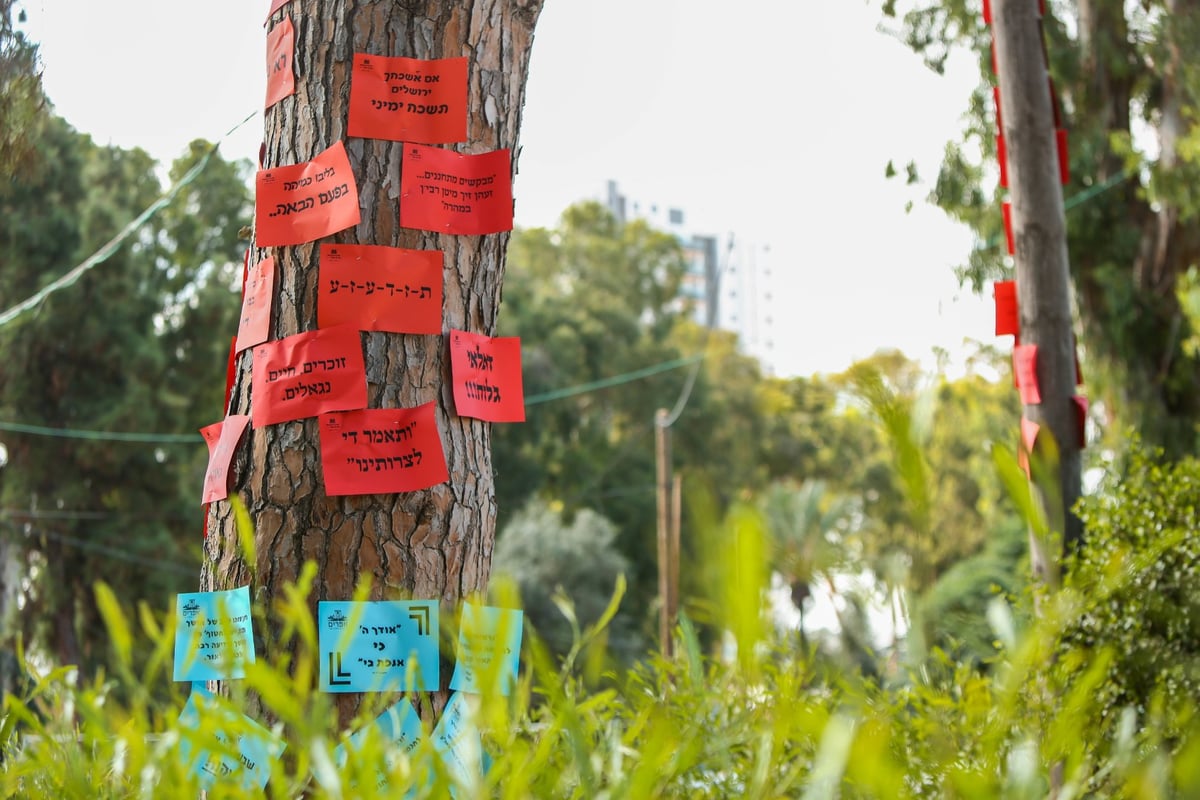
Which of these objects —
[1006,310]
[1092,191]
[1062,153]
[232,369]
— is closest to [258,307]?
[232,369]

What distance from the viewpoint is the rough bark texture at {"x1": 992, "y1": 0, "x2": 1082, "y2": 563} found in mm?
4586

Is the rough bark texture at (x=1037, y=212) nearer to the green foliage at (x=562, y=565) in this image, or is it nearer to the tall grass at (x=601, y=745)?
the tall grass at (x=601, y=745)

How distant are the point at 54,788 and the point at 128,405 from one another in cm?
1661

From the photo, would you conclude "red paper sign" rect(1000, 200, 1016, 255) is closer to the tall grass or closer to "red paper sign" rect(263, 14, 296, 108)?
"red paper sign" rect(263, 14, 296, 108)

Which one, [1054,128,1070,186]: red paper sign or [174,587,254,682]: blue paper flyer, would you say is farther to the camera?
[1054,128,1070,186]: red paper sign

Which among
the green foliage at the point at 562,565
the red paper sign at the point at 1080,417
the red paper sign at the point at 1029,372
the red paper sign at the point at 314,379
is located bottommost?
the green foliage at the point at 562,565

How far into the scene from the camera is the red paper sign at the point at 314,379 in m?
1.97

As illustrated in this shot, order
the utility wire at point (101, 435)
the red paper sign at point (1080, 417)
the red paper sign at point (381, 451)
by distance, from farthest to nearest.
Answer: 1. the utility wire at point (101, 435)
2. the red paper sign at point (1080, 417)
3. the red paper sign at point (381, 451)

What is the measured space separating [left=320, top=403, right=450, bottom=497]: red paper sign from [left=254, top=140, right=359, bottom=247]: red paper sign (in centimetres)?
33

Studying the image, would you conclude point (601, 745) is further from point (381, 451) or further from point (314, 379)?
point (314, 379)

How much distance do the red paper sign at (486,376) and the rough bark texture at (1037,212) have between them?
2.99 m

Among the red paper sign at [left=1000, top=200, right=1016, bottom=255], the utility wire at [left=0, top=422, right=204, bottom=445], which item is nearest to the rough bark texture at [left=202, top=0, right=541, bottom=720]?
the red paper sign at [left=1000, top=200, right=1016, bottom=255]

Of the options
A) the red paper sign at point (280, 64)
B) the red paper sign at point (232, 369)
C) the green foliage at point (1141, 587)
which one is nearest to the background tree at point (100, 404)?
the green foliage at point (1141, 587)

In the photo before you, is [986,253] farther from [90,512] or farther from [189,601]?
[90,512]
